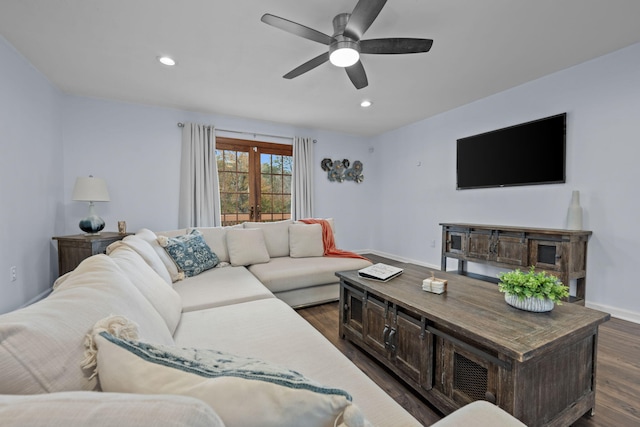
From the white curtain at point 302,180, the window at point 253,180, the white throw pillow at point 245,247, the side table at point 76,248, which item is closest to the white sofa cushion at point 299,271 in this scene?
A: the white throw pillow at point 245,247

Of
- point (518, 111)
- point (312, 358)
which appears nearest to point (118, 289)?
point (312, 358)

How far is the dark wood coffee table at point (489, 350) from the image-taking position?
44.6 inches

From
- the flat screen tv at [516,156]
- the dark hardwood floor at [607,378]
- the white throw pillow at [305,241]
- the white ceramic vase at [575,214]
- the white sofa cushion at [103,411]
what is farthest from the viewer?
the white throw pillow at [305,241]

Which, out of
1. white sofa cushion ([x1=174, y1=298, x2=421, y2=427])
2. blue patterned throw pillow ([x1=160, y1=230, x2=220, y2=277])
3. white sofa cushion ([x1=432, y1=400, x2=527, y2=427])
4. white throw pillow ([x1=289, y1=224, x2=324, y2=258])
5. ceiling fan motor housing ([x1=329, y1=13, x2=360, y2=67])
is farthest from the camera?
white throw pillow ([x1=289, y1=224, x2=324, y2=258])

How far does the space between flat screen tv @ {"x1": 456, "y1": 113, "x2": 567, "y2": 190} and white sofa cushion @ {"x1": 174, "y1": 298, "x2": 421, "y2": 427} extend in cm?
329

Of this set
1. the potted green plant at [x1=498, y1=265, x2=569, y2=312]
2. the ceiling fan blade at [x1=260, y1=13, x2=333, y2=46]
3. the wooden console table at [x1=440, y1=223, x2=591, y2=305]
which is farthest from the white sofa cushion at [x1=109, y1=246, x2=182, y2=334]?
the wooden console table at [x1=440, y1=223, x2=591, y2=305]

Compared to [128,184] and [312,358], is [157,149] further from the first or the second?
[312,358]

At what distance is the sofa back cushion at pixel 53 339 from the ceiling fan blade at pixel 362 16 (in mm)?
1936

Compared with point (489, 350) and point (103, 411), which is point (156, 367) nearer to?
point (103, 411)

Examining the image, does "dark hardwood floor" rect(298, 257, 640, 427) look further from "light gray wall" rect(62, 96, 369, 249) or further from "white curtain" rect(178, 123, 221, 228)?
"light gray wall" rect(62, 96, 369, 249)

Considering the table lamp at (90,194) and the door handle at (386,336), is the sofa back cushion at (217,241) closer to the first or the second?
the table lamp at (90,194)

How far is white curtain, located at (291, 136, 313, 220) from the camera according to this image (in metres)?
5.02

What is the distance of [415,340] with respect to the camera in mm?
1547

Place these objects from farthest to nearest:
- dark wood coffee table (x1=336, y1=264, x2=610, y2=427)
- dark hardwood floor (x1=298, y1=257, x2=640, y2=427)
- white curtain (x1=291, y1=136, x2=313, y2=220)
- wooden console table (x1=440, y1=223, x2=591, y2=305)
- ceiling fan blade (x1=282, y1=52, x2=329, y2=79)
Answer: white curtain (x1=291, y1=136, x2=313, y2=220)
wooden console table (x1=440, y1=223, x2=591, y2=305)
ceiling fan blade (x1=282, y1=52, x2=329, y2=79)
dark hardwood floor (x1=298, y1=257, x2=640, y2=427)
dark wood coffee table (x1=336, y1=264, x2=610, y2=427)
